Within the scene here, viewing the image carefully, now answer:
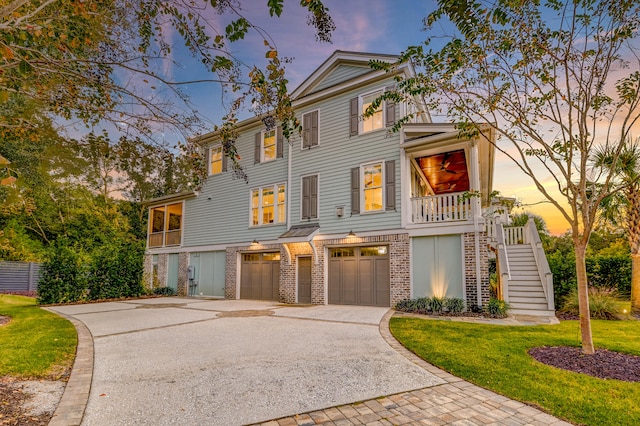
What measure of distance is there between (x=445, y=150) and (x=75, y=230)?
2374 centimetres

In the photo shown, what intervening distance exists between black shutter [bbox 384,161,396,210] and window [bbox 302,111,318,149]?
3442 millimetres

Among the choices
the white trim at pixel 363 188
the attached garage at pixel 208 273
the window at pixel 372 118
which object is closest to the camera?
the white trim at pixel 363 188

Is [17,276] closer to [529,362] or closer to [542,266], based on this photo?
[529,362]

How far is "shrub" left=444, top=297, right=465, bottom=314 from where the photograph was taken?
32.2 feet

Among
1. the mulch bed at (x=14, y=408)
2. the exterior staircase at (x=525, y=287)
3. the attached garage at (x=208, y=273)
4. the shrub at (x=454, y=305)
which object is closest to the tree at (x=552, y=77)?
the shrub at (x=454, y=305)

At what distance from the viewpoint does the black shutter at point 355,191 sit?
40.1 feet

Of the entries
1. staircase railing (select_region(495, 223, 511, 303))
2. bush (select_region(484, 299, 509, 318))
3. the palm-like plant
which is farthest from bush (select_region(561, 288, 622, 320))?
bush (select_region(484, 299, 509, 318))

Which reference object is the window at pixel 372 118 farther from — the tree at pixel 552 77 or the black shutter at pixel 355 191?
the tree at pixel 552 77

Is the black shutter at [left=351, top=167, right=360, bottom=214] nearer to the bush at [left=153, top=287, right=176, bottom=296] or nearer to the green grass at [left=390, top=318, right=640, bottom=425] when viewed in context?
the green grass at [left=390, top=318, right=640, bottom=425]

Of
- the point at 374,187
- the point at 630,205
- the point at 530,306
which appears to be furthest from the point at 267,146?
the point at 630,205

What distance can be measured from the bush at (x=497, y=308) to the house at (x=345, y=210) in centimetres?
27

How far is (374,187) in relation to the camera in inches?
472

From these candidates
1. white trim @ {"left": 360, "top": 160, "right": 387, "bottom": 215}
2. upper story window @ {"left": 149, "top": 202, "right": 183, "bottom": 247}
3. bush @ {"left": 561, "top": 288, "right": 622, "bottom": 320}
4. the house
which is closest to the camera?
bush @ {"left": 561, "top": 288, "right": 622, "bottom": 320}

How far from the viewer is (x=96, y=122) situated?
210 inches
